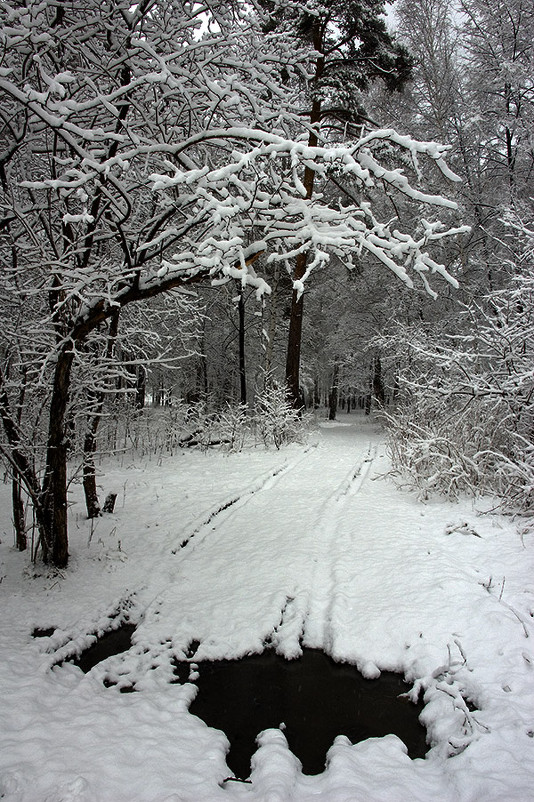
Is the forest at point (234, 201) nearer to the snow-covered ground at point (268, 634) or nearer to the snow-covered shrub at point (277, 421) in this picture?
the snow-covered shrub at point (277, 421)

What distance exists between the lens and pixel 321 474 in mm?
8516

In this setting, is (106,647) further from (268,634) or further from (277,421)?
(277,421)

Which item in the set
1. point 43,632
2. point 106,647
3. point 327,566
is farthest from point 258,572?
point 43,632

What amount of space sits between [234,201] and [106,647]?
3.43m

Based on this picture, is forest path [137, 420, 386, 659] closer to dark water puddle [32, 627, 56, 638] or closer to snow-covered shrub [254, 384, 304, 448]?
dark water puddle [32, 627, 56, 638]

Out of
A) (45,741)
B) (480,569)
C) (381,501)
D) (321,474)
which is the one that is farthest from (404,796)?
(321,474)

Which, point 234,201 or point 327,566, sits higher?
point 234,201

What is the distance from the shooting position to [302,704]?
276cm

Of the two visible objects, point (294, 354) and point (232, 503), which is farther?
point (294, 354)

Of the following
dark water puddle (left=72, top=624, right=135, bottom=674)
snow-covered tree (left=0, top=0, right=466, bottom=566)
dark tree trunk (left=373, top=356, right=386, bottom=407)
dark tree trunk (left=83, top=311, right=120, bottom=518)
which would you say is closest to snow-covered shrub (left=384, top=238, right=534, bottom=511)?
snow-covered tree (left=0, top=0, right=466, bottom=566)

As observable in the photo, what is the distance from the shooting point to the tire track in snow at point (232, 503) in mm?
5441

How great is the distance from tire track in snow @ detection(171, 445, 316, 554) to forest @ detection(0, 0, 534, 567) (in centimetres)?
154

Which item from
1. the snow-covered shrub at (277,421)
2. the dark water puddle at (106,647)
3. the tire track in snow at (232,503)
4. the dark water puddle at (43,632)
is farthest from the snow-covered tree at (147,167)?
the snow-covered shrub at (277,421)

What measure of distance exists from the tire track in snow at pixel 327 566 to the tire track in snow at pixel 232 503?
133 centimetres
